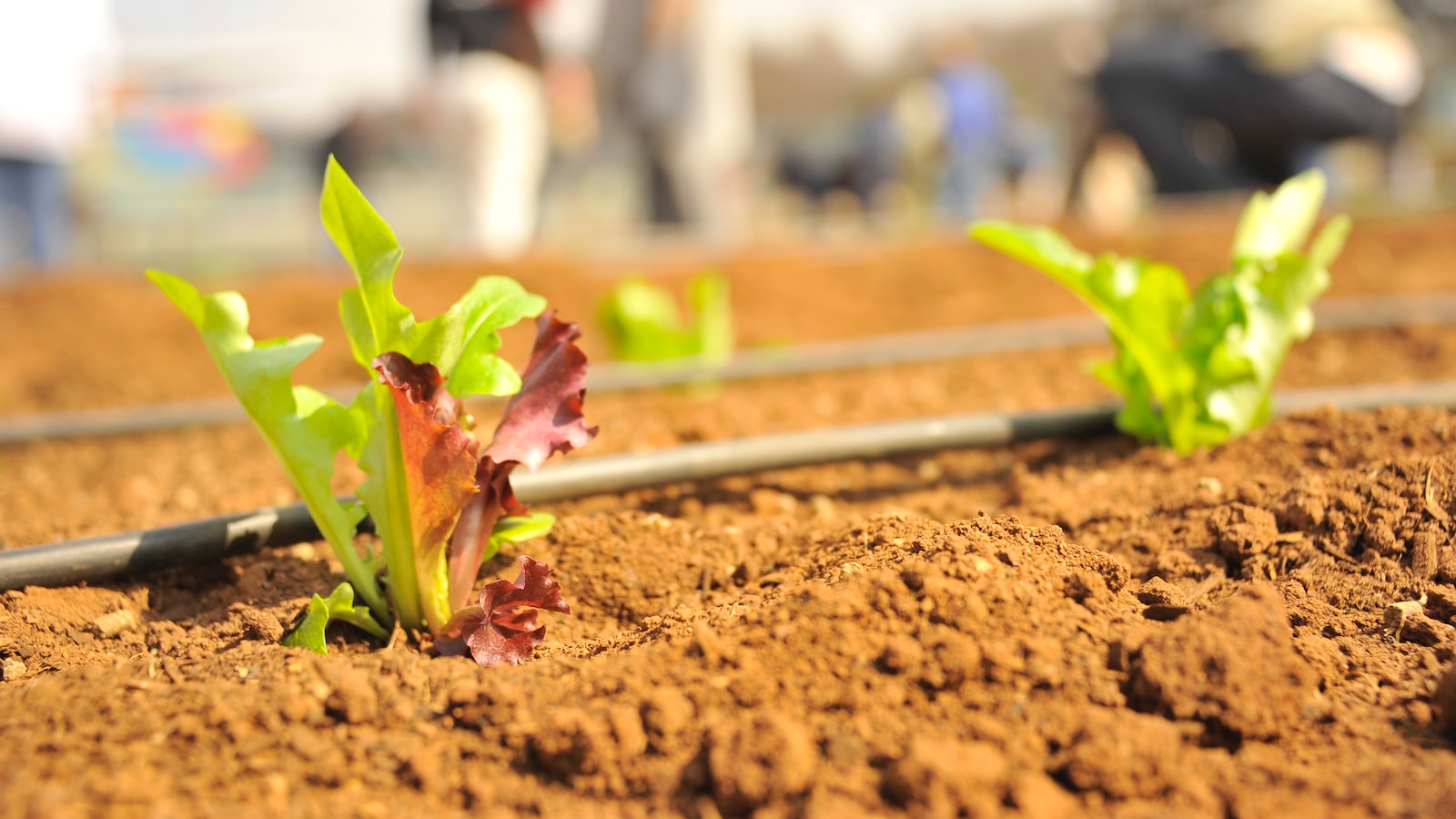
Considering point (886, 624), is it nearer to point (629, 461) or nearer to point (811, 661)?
point (811, 661)

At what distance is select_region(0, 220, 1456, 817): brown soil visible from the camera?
0.94 metres

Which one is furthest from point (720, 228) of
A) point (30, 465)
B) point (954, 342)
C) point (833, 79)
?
point (833, 79)

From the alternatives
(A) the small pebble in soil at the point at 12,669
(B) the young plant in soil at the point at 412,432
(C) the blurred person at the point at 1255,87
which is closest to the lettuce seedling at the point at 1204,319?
(B) the young plant in soil at the point at 412,432

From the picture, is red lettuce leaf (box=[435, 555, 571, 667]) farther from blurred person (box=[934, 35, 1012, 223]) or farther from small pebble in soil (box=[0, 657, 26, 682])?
blurred person (box=[934, 35, 1012, 223])

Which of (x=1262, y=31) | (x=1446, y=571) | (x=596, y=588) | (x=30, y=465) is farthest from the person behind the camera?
(x=1262, y=31)

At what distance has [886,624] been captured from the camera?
1.09m

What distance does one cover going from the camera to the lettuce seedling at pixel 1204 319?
1.73 metres

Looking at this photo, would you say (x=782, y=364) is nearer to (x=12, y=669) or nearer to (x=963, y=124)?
(x=12, y=669)

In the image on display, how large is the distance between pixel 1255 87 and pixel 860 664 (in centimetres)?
843

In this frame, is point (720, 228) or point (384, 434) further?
point (720, 228)

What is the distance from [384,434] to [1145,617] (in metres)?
0.92

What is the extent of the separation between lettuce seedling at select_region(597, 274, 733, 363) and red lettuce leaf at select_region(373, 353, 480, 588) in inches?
82.3

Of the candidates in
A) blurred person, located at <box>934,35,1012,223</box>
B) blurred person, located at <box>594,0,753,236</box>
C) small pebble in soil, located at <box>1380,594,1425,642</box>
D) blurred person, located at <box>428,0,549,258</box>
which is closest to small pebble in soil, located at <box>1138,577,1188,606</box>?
small pebble in soil, located at <box>1380,594,1425,642</box>

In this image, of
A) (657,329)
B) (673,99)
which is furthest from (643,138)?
(657,329)
